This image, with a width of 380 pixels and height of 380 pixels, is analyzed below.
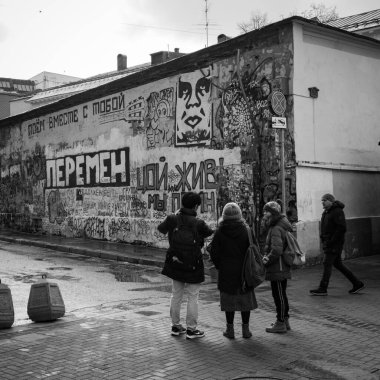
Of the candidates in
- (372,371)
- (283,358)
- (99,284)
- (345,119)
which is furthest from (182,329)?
(345,119)

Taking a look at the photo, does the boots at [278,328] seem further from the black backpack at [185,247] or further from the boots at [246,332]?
the black backpack at [185,247]

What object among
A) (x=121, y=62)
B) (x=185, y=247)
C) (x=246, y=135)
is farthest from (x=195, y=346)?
(x=121, y=62)

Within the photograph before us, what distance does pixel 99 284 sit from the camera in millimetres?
10781

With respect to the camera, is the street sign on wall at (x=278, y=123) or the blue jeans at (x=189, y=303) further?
the street sign on wall at (x=278, y=123)

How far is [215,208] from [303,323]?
293 inches

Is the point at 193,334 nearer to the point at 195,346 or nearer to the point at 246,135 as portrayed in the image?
the point at 195,346

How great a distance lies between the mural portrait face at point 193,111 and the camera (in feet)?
49.4

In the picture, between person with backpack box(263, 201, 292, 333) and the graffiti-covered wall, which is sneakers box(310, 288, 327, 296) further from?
the graffiti-covered wall

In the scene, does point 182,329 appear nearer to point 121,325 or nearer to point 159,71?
point 121,325

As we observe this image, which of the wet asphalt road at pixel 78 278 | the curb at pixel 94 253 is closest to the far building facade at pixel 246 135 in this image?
the curb at pixel 94 253

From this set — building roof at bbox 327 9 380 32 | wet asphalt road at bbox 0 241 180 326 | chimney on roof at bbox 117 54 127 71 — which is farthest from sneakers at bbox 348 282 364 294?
chimney on roof at bbox 117 54 127 71

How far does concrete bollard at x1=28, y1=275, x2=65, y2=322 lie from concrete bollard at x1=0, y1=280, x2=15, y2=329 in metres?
0.40

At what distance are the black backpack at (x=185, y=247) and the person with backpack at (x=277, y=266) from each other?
93 cm

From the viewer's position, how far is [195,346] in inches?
249
